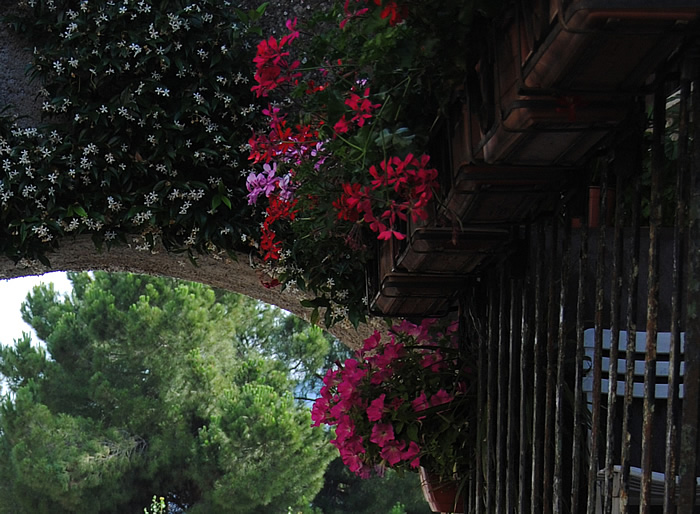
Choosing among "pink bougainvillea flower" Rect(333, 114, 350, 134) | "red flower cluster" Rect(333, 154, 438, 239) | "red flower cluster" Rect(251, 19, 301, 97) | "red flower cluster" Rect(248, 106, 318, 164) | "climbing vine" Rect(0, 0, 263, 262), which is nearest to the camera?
"red flower cluster" Rect(333, 154, 438, 239)

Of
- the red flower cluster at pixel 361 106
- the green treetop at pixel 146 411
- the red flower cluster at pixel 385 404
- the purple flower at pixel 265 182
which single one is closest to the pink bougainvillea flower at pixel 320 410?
the red flower cluster at pixel 385 404

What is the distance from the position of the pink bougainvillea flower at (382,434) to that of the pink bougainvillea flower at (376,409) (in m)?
0.03

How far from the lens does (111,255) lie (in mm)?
2973

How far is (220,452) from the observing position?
1198 cm

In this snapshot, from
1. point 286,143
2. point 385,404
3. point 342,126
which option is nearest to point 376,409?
point 385,404

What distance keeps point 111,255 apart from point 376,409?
1256mm

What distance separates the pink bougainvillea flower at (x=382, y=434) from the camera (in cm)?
203

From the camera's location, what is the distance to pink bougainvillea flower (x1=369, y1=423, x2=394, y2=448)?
2.03 metres

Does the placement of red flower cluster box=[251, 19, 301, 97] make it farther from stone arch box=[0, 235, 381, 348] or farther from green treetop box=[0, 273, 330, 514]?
green treetop box=[0, 273, 330, 514]

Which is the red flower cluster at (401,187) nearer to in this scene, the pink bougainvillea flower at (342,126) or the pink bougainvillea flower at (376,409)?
the pink bougainvillea flower at (342,126)

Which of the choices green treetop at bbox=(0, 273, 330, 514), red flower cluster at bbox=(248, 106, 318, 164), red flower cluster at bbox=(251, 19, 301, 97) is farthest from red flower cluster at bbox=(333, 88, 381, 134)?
green treetop at bbox=(0, 273, 330, 514)

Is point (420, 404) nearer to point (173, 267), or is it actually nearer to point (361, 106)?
point (361, 106)

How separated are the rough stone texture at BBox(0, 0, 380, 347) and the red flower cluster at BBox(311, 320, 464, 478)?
33.0 inches

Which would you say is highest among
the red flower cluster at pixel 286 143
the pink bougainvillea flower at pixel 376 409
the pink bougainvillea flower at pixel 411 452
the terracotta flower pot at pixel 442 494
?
the red flower cluster at pixel 286 143
